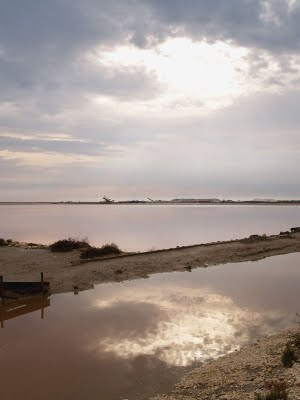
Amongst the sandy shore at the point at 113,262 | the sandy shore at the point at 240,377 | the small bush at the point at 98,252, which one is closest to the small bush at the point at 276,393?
the sandy shore at the point at 240,377

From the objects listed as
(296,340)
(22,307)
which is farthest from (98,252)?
(296,340)

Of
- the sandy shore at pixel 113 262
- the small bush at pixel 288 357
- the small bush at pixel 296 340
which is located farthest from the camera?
the sandy shore at pixel 113 262

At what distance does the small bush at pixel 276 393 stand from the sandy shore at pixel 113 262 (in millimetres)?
15471

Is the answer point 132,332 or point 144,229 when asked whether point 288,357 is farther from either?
point 144,229

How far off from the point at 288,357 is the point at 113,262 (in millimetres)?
20685

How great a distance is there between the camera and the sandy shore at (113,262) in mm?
25719

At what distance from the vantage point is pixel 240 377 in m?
10.3

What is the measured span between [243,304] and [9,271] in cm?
1615

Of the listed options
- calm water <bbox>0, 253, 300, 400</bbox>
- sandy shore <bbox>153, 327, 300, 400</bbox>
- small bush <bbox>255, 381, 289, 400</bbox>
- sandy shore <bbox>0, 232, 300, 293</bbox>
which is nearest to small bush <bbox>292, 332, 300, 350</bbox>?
sandy shore <bbox>153, 327, 300, 400</bbox>

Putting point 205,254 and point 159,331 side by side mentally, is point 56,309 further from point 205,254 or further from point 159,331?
point 205,254

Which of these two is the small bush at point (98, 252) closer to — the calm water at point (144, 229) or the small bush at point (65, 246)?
the small bush at point (65, 246)

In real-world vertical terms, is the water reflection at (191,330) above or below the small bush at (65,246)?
below

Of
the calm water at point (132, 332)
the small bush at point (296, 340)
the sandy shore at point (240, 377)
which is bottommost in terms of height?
the calm water at point (132, 332)

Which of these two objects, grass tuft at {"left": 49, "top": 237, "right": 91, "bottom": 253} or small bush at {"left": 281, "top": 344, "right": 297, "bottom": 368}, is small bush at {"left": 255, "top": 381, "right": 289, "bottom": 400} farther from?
grass tuft at {"left": 49, "top": 237, "right": 91, "bottom": 253}
